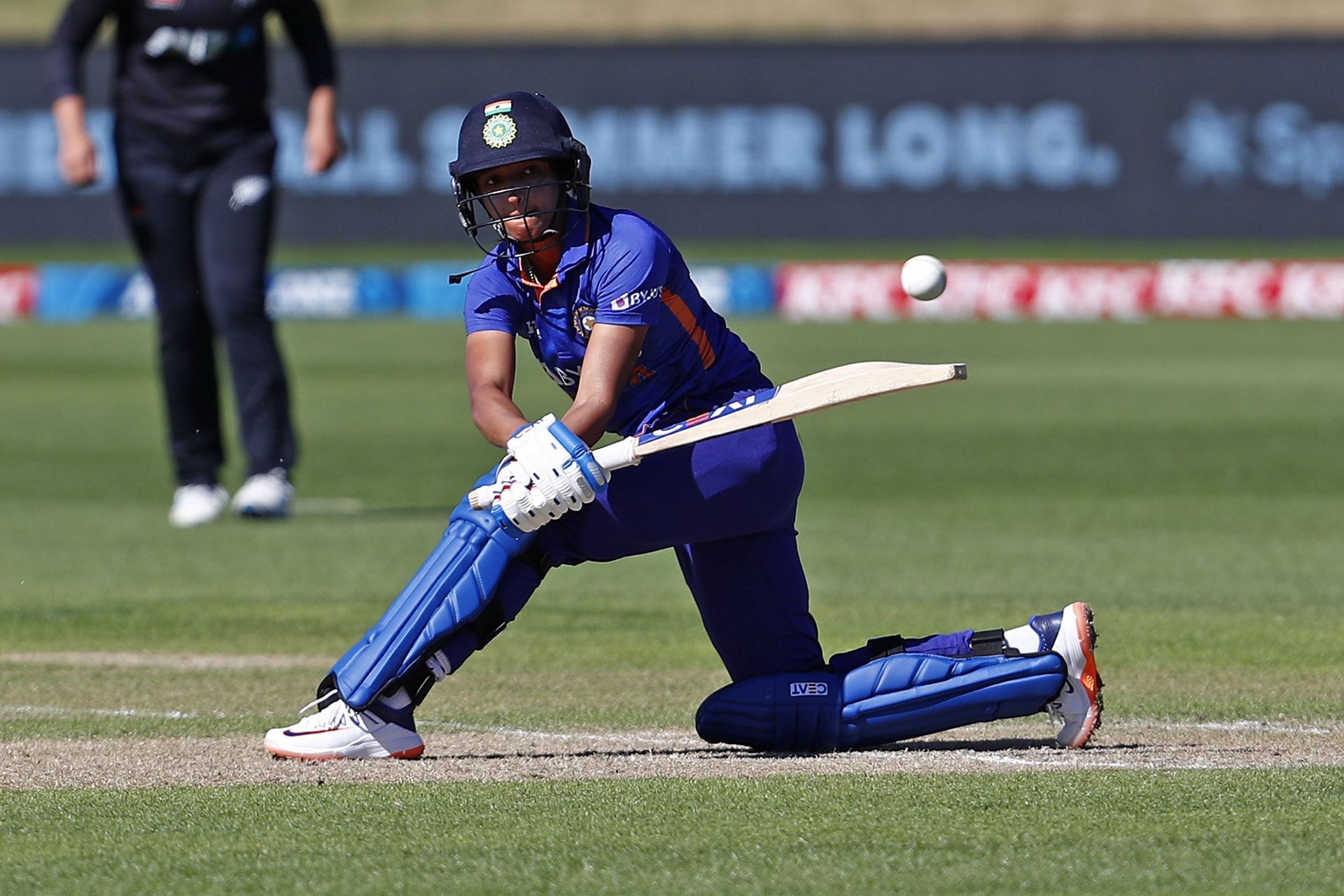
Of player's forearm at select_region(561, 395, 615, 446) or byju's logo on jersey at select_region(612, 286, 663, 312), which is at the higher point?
byju's logo on jersey at select_region(612, 286, 663, 312)

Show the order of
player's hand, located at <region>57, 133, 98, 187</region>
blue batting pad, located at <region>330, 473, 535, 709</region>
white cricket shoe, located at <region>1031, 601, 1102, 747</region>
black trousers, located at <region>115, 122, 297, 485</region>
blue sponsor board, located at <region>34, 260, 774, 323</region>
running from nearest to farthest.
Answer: blue batting pad, located at <region>330, 473, 535, 709</region>, white cricket shoe, located at <region>1031, 601, 1102, 747</region>, black trousers, located at <region>115, 122, 297, 485</region>, player's hand, located at <region>57, 133, 98, 187</region>, blue sponsor board, located at <region>34, 260, 774, 323</region>

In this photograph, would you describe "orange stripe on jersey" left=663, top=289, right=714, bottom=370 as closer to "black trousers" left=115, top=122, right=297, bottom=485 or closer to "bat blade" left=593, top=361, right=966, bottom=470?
"bat blade" left=593, top=361, right=966, bottom=470

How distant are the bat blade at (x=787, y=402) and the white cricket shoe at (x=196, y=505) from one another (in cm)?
551

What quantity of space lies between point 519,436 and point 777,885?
1544mm

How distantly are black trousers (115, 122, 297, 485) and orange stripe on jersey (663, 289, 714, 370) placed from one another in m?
4.85

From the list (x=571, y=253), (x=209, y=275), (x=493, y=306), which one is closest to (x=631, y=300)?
(x=571, y=253)

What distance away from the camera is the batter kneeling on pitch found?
17.1 ft

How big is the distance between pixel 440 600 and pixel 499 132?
1113 millimetres

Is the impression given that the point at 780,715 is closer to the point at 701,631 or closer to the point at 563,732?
the point at 563,732

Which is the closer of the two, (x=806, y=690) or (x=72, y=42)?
(x=806, y=690)

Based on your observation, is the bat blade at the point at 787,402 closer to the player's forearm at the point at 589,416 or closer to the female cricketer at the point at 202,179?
the player's forearm at the point at 589,416

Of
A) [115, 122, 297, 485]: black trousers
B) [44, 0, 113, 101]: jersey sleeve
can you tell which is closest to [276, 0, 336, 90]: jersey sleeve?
[115, 122, 297, 485]: black trousers

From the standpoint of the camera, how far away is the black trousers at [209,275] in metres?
10.1

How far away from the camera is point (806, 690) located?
214 inches
